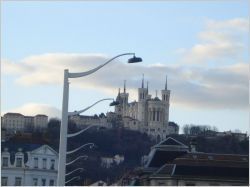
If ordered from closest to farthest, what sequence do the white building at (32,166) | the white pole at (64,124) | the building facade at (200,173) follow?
the white pole at (64,124) → the building facade at (200,173) → the white building at (32,166)

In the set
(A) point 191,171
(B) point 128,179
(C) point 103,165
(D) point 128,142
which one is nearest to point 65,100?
(A) point 191,171

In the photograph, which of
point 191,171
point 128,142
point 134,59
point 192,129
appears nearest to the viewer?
point 134,59

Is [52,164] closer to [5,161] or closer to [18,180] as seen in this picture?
[18,180]

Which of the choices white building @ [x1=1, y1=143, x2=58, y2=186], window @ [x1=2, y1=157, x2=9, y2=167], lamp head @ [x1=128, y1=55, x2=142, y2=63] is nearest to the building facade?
white building @ [x1=1, y1=143, x2=58, y2=186]

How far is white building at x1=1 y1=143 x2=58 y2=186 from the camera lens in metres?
67.6

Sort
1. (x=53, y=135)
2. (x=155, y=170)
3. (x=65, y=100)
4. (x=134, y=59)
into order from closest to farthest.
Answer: (x=65, y=100)
(x=134, y=59)
(x=155, y=170)
(x=53, y=135)

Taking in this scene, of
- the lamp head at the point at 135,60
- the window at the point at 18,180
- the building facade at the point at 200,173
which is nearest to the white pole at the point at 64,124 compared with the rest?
the lamp head at the point at 135,60

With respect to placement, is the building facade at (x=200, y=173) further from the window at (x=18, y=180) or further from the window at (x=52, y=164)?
the window at (x=18, y=180)

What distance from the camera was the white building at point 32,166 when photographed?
67.6 metres

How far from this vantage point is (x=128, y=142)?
16050cm

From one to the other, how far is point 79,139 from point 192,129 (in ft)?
288

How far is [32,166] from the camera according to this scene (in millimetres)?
68562

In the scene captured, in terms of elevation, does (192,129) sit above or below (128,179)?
above

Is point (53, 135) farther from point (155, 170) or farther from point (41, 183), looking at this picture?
point (155, 170)
